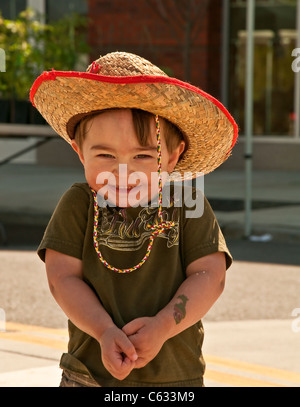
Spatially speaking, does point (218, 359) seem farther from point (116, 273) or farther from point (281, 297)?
point (116, 273)

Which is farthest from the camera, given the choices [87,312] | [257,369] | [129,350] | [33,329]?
[33,329]

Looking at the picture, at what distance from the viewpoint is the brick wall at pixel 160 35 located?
17.9 m

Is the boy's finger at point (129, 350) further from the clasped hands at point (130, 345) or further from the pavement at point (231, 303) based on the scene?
the pavement at point (231, 303)

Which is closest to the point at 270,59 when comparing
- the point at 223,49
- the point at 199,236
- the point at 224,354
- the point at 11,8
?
the point at 223,49

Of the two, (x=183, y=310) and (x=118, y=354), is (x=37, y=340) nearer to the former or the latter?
(x=183, y=310)

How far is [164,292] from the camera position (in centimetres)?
246

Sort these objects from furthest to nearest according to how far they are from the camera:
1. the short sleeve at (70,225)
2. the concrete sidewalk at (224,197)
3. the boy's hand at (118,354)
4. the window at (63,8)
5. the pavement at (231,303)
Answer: the window at (63,8) < the concrete sidewalk at (224,197) < the pavement at (231,303) < the short sleeve at (70,225) < the boy's hand at (118,354)

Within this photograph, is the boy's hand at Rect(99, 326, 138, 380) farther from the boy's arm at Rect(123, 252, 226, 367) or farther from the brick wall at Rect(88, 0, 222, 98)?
the brick wall at Rect(88, 0, 222, 98)

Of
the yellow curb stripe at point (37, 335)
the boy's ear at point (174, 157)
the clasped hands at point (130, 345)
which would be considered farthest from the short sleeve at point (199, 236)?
the yellow curb stripe at point (37, 335)

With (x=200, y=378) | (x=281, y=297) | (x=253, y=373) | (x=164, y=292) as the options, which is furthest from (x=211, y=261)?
(x=281, y=297)

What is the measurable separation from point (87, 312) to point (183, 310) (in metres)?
0.25

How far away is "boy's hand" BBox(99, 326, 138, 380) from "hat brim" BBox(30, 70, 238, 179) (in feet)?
2.03

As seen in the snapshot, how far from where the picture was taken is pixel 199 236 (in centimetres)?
252

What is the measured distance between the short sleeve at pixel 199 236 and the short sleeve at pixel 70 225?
0.28 meters
